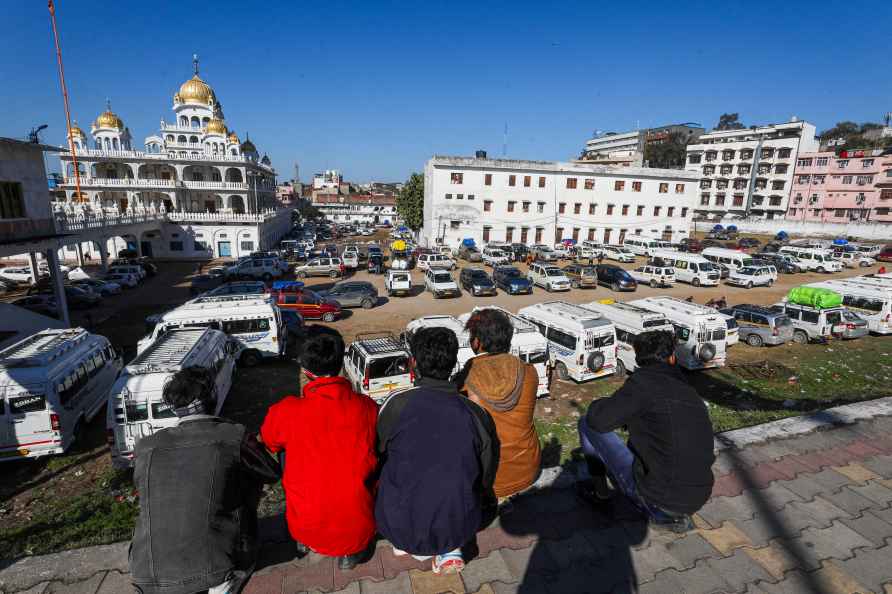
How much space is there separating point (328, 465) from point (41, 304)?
26.6m

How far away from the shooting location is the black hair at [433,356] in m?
2.84

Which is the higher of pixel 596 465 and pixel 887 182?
pixel 887 182

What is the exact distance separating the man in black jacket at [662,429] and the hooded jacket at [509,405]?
52 cm

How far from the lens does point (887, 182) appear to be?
52.8 metres

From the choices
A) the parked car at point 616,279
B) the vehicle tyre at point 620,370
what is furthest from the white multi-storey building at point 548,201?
the vehicle tyre at point 620,370

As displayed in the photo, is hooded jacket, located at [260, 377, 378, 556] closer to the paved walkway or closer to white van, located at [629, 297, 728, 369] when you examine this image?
the paved walkway

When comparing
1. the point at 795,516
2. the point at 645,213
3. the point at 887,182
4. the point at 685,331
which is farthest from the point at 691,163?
the point at 795,516

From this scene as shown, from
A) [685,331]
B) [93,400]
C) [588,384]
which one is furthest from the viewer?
[685,331]

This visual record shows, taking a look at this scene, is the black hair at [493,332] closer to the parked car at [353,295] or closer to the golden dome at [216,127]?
the parked car at [353,295]

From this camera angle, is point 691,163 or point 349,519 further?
point 691,163

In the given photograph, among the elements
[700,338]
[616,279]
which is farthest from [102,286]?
[616,279]

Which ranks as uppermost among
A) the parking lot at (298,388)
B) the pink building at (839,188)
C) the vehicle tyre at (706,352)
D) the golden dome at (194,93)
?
the golden dome at (194,93)

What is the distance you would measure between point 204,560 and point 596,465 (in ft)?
9.90

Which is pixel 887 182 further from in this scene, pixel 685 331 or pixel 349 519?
pixel 349 519
